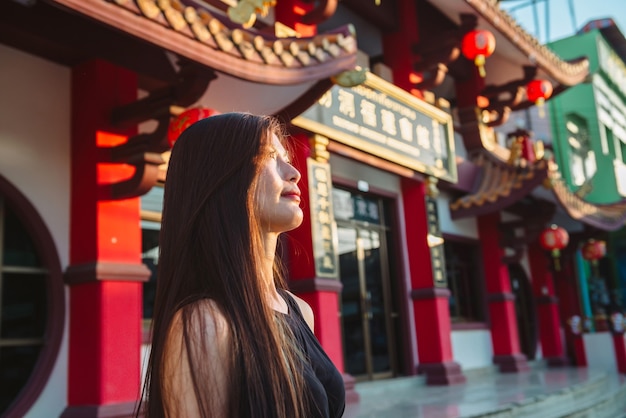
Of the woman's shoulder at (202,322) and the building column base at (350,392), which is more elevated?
the woman's shoulder at (202,322)

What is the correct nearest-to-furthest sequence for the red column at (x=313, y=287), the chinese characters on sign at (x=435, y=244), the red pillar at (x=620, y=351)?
the red column at (x=313, y=287)
the chinese characters on sign at (x=435, y=244)
the red pillar at (x=620, y=351)

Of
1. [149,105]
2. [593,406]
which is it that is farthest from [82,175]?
[593,406]

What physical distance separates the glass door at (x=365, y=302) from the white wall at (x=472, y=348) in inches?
60.0

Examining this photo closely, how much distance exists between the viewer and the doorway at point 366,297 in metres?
7.80

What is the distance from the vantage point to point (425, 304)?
816 cm

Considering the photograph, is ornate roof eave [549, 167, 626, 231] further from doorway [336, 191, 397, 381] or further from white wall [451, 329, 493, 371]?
doorway [336, 191, 397, 381]

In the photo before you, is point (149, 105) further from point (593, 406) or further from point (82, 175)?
point (593, 406)

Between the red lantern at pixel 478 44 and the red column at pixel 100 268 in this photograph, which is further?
the red lantern at pixel 478 44

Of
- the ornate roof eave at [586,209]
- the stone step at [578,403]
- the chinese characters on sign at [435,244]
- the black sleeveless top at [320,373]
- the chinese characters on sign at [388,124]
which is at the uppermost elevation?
the chinese characters on sign at [388,124]

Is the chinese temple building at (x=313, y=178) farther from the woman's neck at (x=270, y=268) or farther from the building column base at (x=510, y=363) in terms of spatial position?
the woman's neck at (x=270, y=268)

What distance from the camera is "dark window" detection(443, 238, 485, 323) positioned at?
32.0 feet

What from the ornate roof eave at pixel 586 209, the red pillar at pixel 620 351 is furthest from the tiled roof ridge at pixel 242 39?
the red pillar at pixel 620 351

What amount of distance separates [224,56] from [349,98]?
3.01m

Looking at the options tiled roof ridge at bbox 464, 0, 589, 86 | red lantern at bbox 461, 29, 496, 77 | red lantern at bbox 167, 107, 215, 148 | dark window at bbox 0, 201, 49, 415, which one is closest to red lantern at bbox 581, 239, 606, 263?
tiled roof ridge at bbox 464, 0, 589, 86
